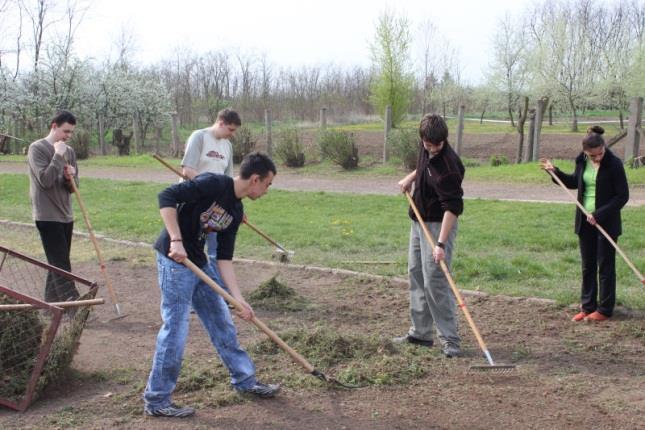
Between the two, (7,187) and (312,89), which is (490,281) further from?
(312,89)

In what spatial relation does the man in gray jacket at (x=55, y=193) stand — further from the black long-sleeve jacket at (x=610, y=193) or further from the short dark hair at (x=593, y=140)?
the black long-sleeve jacket at (x=610, y=193)

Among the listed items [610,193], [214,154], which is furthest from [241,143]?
[610,193]

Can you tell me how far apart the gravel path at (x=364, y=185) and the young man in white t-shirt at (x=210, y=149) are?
23.7 feet

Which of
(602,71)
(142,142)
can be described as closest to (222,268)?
(142,142)

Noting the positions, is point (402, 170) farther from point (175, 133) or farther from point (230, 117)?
point (230, 117)

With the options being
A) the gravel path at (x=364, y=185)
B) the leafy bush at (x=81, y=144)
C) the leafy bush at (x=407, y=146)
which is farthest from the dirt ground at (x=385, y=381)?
the leafy bush at (x=81, y=144)

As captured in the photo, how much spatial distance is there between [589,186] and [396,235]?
369cm

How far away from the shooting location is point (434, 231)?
16.4 ft

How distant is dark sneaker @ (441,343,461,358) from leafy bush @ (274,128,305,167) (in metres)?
14.3

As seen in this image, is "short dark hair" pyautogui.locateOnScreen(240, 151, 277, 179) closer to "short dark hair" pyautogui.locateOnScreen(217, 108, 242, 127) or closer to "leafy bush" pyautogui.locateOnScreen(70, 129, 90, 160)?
"short dark hair" pyautogui.locateOnScreen(217, 108, 242, 127)

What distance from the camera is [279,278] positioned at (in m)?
7.52

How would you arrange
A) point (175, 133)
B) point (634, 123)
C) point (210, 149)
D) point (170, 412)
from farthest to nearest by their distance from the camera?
point (175, 133), point (634, 123), point (210, 149), point (170, 412)

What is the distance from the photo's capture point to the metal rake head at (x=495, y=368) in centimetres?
446

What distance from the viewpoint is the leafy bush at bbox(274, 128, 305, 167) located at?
18.9 m
